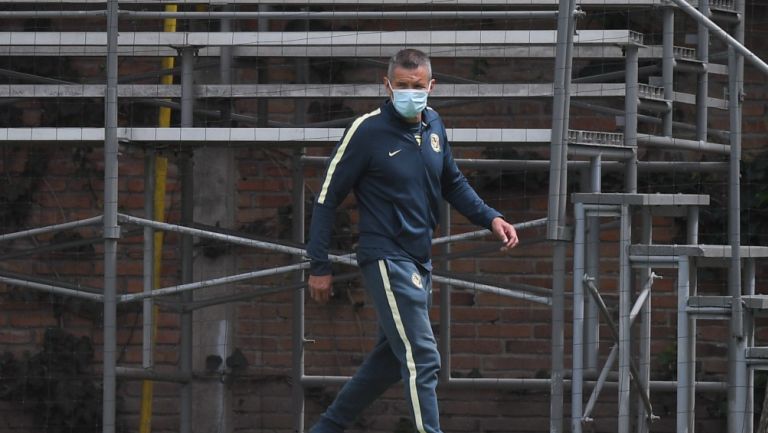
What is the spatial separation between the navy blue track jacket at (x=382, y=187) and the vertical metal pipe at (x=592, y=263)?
1016mm

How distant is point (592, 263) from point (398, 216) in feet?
4.83

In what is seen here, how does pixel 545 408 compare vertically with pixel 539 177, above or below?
below

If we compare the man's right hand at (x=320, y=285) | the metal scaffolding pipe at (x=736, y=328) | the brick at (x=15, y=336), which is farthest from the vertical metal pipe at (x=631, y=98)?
the brick at (x=15, y=336)

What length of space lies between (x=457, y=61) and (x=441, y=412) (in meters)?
1.78

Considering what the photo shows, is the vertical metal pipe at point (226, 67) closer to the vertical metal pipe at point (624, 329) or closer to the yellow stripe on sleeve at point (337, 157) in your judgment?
the yellow stripe on sleeve at point (337, 157)

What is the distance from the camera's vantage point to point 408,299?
5625 millimetres

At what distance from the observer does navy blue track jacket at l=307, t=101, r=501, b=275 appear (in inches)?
223

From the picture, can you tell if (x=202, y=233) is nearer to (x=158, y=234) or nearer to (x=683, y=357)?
(x=158, y=234)

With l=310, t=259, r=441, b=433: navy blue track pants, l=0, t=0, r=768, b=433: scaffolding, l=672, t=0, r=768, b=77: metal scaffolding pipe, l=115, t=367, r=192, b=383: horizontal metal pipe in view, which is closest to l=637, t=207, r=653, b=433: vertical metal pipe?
l=0, t=0, r=768, b=433: scaffolding

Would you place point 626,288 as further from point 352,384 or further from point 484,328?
point 484,328

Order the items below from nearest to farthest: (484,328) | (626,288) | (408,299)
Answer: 1. (408,299)
2. (626,288)
3. (484,328)

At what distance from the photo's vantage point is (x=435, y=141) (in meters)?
5.80

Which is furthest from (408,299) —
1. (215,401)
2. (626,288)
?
(215,401)

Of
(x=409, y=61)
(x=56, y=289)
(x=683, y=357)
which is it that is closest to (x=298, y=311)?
(x=56, y=289)
